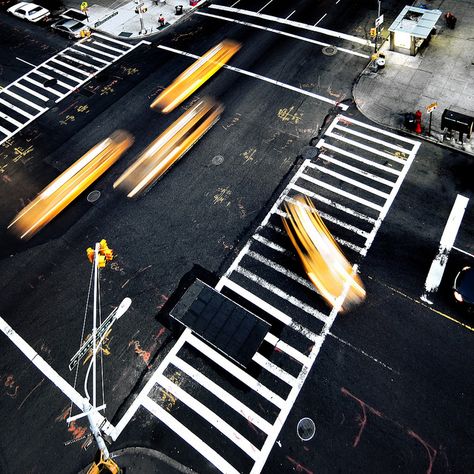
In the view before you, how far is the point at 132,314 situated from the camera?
18.7 meters

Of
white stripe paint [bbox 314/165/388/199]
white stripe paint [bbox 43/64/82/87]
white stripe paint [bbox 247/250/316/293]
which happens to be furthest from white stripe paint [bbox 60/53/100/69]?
white stripe paint [bbox 247/250/316/293]

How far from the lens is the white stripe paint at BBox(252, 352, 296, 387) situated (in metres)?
16.2

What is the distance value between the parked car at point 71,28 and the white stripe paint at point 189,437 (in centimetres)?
3524

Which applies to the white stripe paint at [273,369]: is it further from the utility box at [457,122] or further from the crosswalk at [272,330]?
the utility box at [457,122]

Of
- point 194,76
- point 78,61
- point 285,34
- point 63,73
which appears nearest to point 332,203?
point 194,76

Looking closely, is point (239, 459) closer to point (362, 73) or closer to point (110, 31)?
point (362, 73)

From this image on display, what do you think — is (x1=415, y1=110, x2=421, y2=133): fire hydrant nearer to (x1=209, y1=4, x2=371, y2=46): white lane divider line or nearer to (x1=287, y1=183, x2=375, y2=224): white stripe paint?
(x1=287, y1=183, x2=375, y2=224): white stripe paint

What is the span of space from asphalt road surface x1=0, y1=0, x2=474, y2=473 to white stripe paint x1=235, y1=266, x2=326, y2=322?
0.12 m

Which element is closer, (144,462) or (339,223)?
(144,462)

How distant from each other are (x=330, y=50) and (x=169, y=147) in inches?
606

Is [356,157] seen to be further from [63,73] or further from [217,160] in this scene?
[63,73]

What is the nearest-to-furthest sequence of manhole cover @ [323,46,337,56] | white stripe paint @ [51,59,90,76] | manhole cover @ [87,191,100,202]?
manhole cover @ [87,191,100,202] → manhole cover @ [323,46,337,56] → white stripe paint @ [51,59,90,76]

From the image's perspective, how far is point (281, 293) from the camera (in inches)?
731

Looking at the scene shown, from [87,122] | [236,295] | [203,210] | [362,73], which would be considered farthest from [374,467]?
[87,122]
